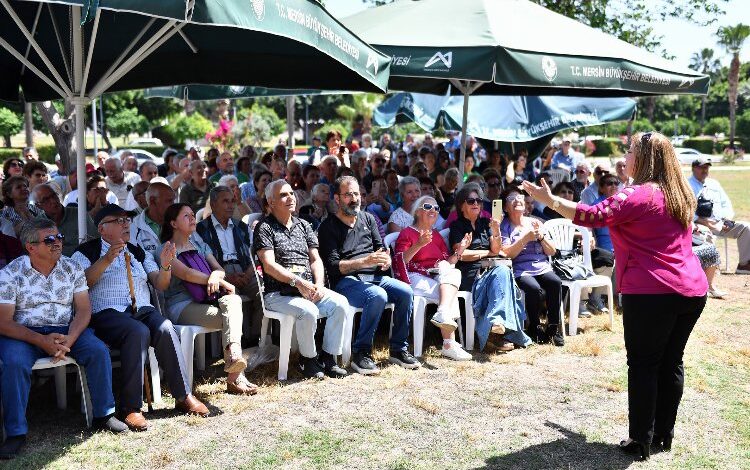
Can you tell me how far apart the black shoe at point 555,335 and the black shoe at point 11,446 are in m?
4.12

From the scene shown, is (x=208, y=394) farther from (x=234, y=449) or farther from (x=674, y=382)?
(x=674, y=382)

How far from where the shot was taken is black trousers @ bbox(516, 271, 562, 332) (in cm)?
645

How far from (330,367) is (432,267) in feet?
4.40

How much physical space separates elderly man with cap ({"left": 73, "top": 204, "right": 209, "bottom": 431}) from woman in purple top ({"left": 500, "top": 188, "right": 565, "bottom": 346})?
2990mm

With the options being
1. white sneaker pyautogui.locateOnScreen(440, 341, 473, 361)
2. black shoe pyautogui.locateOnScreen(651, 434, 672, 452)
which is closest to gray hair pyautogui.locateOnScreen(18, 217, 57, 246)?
white sneaker pyautogui.locateOnScreen(440, 341, 473, 361)

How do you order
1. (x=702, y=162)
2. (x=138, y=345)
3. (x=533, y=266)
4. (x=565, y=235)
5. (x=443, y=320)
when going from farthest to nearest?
1. (x=702, y=162)
2. (x=565, y=235)
3. (x=533, y=266)
4. (x=443, y=320)
5. (x=138, y=345)

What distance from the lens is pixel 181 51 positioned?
21.2 ft

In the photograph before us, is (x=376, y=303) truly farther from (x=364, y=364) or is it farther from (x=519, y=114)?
(x=519, y=114)

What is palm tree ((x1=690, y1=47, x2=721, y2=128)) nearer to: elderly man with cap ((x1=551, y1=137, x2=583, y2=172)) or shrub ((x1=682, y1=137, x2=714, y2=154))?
shrub ((x1=682, y1=137, x2=714, y2=154))

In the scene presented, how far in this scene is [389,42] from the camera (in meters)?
6.19

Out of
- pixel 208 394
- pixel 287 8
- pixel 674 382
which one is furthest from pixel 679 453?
pixel 287 8

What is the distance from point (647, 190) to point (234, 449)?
2.56 m

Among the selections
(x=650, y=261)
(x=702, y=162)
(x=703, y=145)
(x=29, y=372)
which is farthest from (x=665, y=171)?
(x=703, y=145)

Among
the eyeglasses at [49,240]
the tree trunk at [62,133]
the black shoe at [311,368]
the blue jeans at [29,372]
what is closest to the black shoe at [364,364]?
the black shoe at [311,368]
